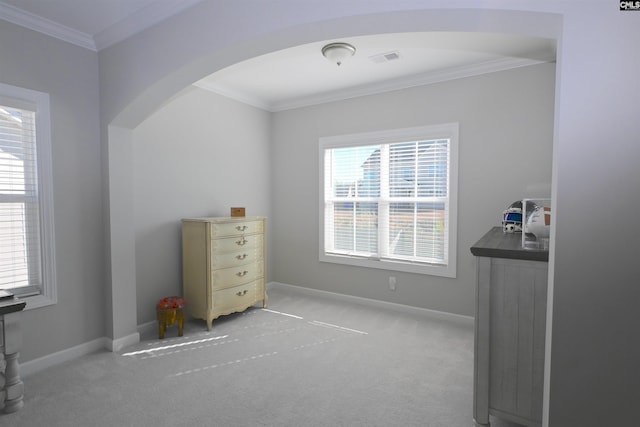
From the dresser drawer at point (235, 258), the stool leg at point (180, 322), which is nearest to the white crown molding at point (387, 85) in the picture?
the dresser drawer at point (235, 258)

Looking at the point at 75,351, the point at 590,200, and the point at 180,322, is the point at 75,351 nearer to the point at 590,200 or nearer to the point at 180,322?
the point at 180,322

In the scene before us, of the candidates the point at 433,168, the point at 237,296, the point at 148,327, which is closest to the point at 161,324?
the point at 148,327

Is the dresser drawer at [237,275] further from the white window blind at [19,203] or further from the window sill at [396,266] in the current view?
the white window blind at [19,203]

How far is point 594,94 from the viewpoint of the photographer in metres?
1.11

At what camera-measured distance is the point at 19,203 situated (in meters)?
2.36

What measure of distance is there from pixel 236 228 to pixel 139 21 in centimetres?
197

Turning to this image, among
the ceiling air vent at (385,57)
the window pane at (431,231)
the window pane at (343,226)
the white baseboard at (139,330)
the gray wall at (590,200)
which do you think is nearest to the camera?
the gray wall at (590,200)

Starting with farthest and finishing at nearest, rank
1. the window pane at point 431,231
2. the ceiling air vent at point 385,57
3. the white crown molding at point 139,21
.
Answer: the window pane at point 431,231
the ceiling air vent at point 385,57
the white crown molding at point 139,21

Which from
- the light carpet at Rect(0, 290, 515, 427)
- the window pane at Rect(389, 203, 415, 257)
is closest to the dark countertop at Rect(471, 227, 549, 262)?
the light carpet at Rect(0, 290, 515, 427)

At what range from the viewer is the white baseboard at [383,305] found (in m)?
3.37

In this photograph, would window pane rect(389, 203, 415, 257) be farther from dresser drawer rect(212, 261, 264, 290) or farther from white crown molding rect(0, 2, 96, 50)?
white crown molding rect(0, 2, 96, 50)

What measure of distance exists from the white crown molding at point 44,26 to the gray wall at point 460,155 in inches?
93.2

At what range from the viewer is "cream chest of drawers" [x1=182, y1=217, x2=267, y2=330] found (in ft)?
10.5

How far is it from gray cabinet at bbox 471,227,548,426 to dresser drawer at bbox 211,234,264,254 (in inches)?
95.5
